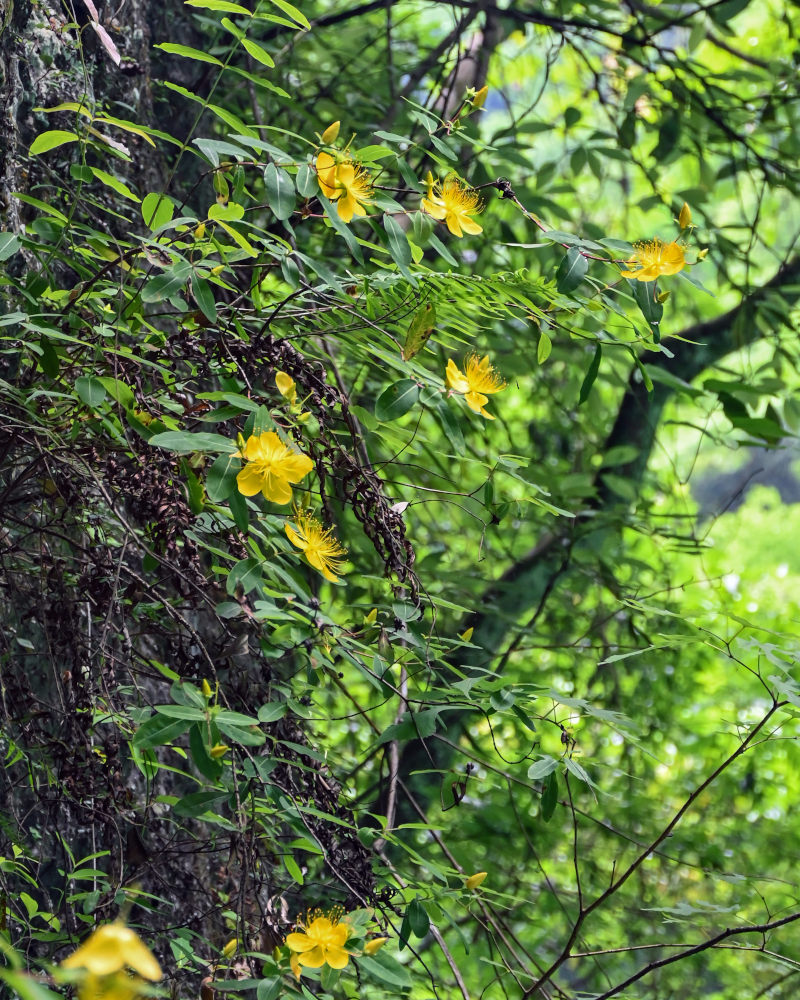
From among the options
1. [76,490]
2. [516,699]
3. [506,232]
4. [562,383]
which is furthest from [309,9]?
[516,699]

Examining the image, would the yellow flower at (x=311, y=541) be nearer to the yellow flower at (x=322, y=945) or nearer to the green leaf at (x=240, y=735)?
the green leaf at (x=240, y=735)

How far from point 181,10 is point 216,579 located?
1.17 m

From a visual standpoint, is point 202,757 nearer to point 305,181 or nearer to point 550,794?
point 550,794

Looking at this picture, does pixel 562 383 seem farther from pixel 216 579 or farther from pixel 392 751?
pixel 216 579

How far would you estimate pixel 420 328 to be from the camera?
32.5 inches

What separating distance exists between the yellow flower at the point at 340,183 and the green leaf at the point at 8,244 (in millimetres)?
271

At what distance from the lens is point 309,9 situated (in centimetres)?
192

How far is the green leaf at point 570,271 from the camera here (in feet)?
2.71

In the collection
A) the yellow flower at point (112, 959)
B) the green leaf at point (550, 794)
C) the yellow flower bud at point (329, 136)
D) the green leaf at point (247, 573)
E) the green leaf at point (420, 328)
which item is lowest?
the green leaf at point (550, 794)

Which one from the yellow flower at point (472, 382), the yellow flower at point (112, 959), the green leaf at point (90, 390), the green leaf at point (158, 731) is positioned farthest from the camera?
the yellow flower at point (472, 382)

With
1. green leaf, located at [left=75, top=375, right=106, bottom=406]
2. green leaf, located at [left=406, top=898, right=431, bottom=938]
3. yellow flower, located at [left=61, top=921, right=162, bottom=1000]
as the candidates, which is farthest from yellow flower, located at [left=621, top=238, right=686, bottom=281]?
yellow flower, located at [left=61, top=921, right=162, bottom=1000]

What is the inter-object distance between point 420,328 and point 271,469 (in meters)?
0.20

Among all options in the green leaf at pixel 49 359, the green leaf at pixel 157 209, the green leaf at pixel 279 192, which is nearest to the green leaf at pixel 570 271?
the green leaf at pixel 279 192

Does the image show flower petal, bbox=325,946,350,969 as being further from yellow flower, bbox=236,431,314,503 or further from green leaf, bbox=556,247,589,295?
green leaf, bbox=556,247,589,295
